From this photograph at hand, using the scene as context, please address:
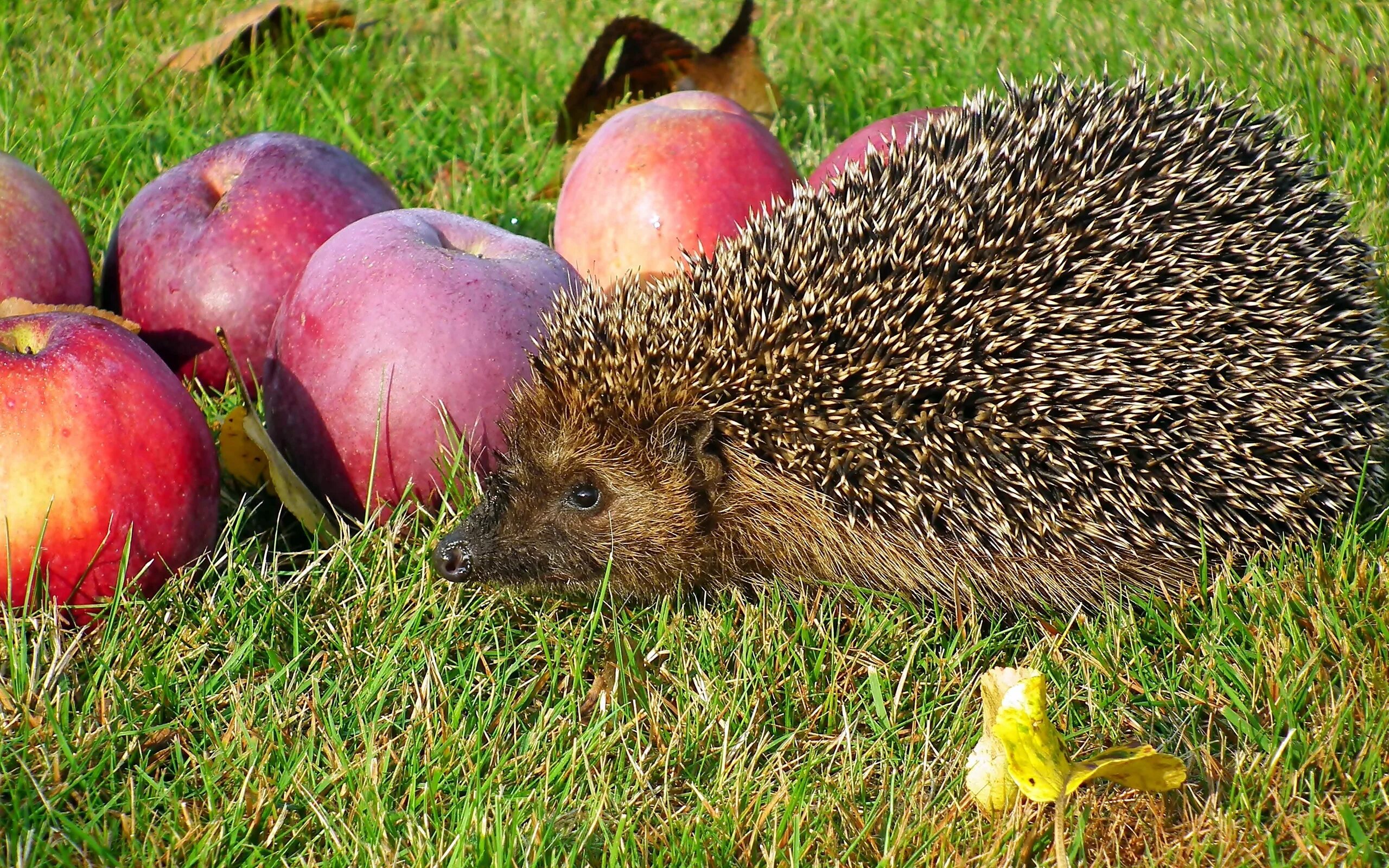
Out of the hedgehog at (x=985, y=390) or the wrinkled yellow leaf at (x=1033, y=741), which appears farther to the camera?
the hedgehog at (x=985, y=390)

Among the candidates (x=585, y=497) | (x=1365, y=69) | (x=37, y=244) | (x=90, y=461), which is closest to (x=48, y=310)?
(x=37, y=244)

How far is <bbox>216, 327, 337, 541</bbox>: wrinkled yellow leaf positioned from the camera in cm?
346

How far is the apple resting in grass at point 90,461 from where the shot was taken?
297 cm

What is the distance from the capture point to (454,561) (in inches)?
130

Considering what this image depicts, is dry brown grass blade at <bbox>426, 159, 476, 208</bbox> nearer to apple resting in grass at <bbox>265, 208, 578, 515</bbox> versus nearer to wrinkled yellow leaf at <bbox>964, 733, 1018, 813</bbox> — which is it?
apple resting in grass at <bbox>265, 208, 578, 515</bbox>

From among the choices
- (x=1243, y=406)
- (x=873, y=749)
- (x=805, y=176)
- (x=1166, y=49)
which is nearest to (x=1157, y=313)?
(x=1243, y=406)

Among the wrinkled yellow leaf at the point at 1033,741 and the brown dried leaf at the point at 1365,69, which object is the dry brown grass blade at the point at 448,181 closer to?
the wrinkled yellow leaf at the point at 1033,741

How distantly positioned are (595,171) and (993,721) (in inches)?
98.7

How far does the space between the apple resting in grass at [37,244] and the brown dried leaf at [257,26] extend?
2.36 metres

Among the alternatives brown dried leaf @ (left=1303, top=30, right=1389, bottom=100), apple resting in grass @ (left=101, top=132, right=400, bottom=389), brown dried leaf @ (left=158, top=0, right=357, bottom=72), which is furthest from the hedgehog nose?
brown dried leaf @ (left=1303, top=30, right=1389, bottom=100)

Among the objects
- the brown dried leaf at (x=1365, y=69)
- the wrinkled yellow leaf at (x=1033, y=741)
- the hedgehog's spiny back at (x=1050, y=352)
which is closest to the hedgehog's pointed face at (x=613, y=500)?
the hedgehog's spiny back at (x=1050, y=352)

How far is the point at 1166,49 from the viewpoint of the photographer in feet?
21.1

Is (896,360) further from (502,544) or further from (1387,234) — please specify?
(1387,234)

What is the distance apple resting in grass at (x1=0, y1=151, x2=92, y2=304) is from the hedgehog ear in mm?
1929
